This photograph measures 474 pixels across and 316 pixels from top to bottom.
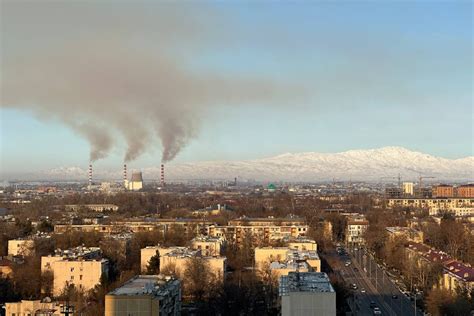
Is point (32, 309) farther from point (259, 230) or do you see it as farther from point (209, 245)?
point (259, 230)

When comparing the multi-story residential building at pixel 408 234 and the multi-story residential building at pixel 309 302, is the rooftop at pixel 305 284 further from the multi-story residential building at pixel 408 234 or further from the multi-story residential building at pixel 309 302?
the multi-story residential building at pixel 408 234

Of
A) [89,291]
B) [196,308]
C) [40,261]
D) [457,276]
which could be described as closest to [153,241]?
[40,261]

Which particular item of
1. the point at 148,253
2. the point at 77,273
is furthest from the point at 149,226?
the point at 77,273

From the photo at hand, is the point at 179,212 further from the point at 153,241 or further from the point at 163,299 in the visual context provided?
the point at 163,299

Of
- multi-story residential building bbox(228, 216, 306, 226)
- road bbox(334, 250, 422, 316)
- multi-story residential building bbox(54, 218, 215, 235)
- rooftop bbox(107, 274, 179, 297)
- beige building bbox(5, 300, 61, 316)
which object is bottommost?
road bbox(334, 250, 422, 316)

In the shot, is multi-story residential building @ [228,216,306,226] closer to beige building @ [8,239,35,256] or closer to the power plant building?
beige building @ [8,239,35,256]

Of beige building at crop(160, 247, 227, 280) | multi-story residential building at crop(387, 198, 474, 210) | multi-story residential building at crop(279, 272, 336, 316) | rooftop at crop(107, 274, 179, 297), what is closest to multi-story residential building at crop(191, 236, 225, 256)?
beige building at crop(160, 247, 227, 280)
